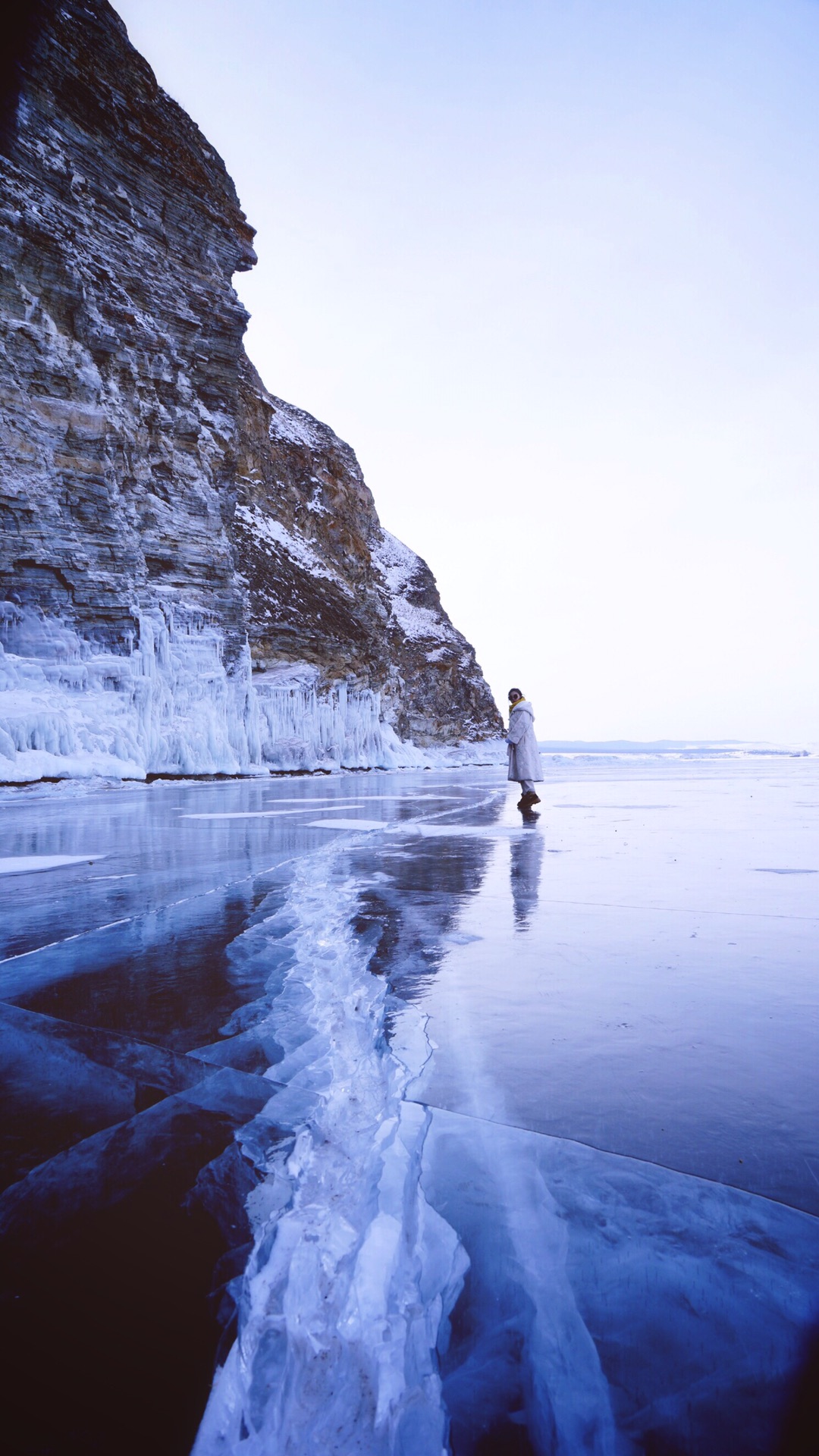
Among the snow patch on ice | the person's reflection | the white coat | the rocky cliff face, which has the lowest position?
the person's reflection

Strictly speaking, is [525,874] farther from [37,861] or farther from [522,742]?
[522,742]

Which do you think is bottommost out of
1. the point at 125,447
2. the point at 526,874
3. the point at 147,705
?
the point at 526,874

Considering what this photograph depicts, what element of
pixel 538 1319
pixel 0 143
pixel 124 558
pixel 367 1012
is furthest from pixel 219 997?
pixel 0 143

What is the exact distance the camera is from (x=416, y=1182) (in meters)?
1.20

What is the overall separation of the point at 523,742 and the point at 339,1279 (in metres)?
8.25

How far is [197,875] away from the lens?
420cm

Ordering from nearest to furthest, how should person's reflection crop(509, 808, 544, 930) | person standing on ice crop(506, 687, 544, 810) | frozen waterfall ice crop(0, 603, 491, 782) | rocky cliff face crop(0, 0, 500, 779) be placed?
person's reflection crop(509, 808, 544, 930)
person standing on ice crop(506, 687, 544, 810)
frozen waterfall ice crop(0, 603, 491, 782)
rocky cliff face crop(0, 0, 500, 779)

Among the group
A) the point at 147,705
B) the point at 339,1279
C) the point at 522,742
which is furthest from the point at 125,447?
the point at 339,1279

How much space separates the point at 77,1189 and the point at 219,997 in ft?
2.99

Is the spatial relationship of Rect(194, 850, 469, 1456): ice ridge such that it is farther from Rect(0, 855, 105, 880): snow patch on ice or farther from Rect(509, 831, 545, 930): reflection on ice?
Rect(0, 855, 105, 880): snow patch on ice

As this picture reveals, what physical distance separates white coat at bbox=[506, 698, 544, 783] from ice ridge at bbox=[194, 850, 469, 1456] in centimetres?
748

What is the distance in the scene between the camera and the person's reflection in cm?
315

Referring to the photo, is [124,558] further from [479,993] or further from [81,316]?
[479,993]

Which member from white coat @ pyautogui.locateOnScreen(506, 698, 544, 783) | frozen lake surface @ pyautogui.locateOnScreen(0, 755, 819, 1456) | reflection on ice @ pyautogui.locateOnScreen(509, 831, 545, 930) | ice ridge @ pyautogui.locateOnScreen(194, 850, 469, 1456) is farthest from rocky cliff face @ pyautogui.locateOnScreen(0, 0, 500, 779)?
ice ridge @ pyautogui.locateOnScreen(194, 850, 469, 1456)
